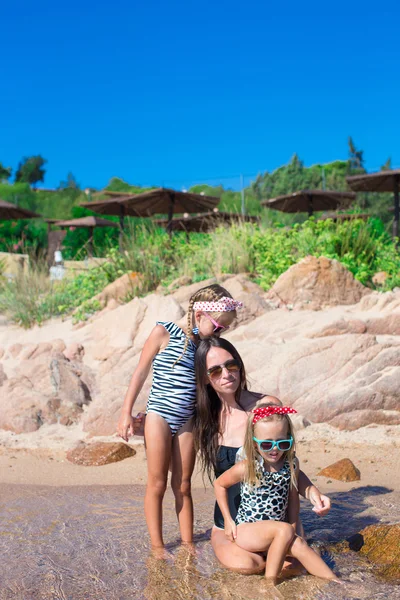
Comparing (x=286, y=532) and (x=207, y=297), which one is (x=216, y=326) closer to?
(x=207, y=297)

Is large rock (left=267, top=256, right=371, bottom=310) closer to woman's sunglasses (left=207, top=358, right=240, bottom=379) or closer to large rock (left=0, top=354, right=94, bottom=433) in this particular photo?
large rock (left=0, top=354, right=94, bottom=433)

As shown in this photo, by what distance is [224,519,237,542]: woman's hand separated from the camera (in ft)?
9.97

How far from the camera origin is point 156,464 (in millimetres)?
3373

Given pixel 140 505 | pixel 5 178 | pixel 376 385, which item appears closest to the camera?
pixel 140 505

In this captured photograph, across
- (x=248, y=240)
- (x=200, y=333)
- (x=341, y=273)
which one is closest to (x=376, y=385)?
(x=341, y=273)

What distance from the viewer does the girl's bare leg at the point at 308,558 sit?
291 centimetres

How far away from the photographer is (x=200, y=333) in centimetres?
350

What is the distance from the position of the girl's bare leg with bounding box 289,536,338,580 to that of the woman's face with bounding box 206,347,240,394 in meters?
0.79

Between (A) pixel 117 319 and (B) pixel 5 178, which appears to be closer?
(A) pixel 117 319

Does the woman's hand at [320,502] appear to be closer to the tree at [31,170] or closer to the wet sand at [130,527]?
the wet sand at [130,527]

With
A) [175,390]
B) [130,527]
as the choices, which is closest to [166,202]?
[130,527]

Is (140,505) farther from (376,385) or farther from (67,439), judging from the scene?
(376,385)

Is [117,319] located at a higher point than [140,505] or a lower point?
higher

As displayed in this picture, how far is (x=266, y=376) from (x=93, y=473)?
6.69 feet
